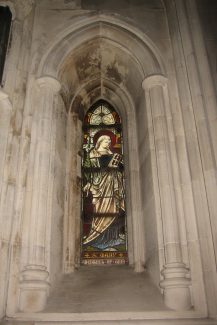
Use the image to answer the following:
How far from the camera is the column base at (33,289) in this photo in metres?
3.88

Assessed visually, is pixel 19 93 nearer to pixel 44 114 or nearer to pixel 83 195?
pixel 44 114

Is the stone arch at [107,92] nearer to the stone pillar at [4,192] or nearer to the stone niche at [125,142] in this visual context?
the stone niche at [125,142]

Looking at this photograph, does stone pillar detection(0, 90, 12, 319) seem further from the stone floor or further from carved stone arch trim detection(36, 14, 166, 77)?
carved stone arch trim detection(36, 14, 166, 77)

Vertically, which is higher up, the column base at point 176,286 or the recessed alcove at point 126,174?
the recessed alcove at point 126,174

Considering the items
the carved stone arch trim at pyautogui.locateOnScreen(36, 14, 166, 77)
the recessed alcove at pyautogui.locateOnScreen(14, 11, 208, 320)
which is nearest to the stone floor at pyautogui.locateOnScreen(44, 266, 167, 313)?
the recessed alcove at pyautogui.locateOnScreen(14, 11, 208, 320)

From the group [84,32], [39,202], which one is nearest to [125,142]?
[84,32]

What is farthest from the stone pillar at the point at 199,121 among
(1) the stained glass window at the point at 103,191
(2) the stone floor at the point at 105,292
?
(1) the stained glass window at the point at 103,191

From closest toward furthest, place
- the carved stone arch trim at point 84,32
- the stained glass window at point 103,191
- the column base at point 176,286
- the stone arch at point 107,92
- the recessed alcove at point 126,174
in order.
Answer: the column base at point 176,286, the recessed alcove at point 126,174, the stone arch at point 107,92, the stained glass window at point 103,191, the carved stone arch trim at point 84,32

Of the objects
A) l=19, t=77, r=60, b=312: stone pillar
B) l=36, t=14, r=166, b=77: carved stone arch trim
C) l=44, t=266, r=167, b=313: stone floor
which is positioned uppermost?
l=36, t=14, r=166, b=77: carved stone arch trim

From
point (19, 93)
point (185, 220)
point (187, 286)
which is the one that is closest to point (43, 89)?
point (19, 93)

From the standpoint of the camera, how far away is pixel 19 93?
16.8 feet

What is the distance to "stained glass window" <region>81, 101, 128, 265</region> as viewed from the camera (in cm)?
534

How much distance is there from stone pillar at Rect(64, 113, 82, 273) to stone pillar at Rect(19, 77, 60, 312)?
82 cm

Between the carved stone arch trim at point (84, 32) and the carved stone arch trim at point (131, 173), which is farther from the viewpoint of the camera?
the carved stone arch trim at point (84, 32)
